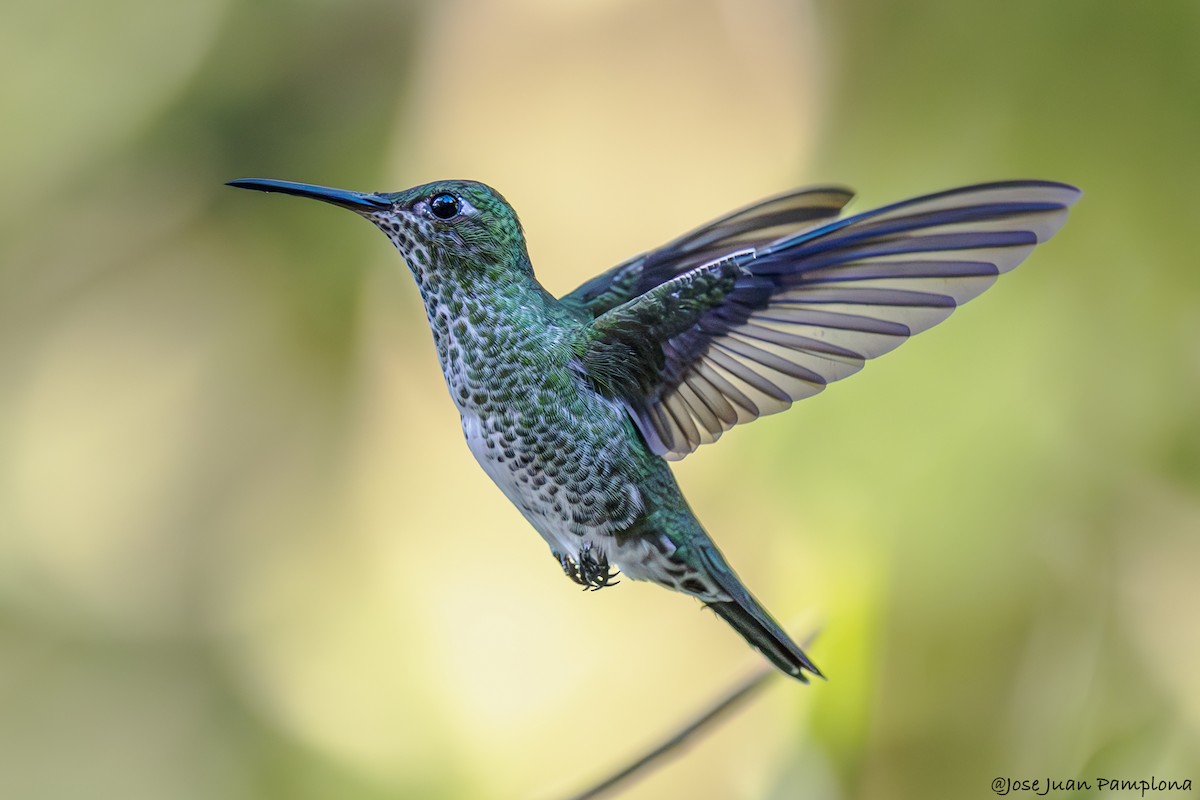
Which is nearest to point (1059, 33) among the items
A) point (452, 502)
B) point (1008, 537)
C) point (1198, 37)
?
point (1198, 37)

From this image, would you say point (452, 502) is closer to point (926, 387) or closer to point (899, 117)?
point (926, 387)

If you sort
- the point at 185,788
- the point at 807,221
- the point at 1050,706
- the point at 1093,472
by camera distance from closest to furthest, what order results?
the point at 807,221
the point at 1050,706
the point at 1093,472
the point at 185,788

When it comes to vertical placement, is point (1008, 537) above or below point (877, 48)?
below

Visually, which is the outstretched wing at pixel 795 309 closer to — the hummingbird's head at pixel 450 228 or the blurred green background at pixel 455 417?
the hummingbird's head at pixel 450 228

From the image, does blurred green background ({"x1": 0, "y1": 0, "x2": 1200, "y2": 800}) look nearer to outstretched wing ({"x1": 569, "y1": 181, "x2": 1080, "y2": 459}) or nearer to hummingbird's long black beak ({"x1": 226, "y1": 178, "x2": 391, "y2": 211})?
outstretched wing ({"x1": 569, "y1": 181, "x2": 1080, "y2": 459})

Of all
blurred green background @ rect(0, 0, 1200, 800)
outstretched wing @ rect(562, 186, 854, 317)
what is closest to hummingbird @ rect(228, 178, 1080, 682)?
outstretched wing @ rect(562, 186, 854, 317)

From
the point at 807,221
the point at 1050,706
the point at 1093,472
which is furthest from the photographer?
the point at 1093,472
